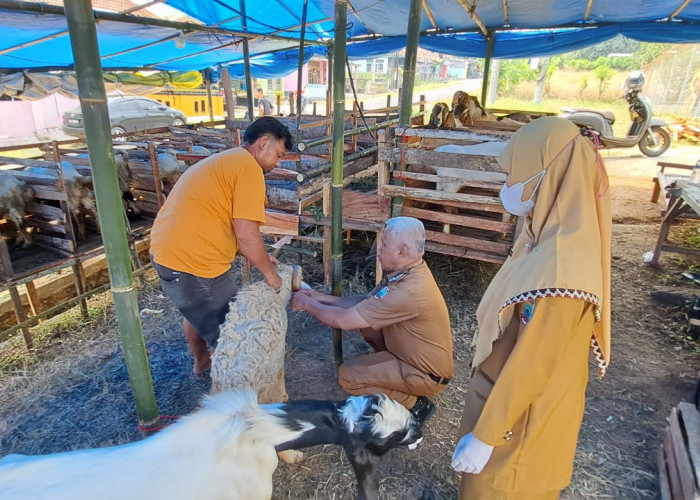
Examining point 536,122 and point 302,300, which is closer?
point 536,122

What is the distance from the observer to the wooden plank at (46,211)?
4.54 m

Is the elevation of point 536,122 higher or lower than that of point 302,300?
higher

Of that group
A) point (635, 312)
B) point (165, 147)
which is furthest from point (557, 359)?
point (165, 147)

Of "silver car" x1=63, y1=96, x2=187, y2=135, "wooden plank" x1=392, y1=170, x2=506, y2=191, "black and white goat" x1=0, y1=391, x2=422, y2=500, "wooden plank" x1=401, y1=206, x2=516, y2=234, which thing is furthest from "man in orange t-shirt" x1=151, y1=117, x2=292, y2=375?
"silver car" x1=63, y1=96, x2=187, y2=135

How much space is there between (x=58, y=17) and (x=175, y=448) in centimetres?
564

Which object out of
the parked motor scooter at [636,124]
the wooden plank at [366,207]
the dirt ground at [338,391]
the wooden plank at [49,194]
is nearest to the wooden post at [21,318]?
the dirt ground at [338,391]

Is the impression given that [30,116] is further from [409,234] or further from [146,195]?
[409,234]

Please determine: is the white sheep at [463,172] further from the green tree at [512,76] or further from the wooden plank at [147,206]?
the green tree at [512,76]

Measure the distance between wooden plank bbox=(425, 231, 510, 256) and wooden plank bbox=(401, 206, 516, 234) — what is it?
0.51 ft

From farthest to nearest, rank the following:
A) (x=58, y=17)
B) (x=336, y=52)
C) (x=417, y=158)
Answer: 1. (x=58, y=17)
2. (x=417, y=158)
3. (x=336, y=52)

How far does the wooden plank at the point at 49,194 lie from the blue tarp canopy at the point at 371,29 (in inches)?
78.0

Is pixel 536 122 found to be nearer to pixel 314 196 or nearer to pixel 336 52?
pixel 336 52

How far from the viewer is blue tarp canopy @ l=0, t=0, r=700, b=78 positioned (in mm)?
→ 6559

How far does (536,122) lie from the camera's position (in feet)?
5.23
